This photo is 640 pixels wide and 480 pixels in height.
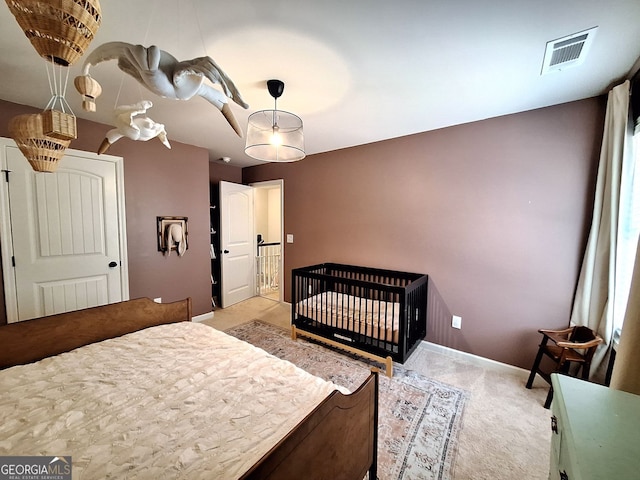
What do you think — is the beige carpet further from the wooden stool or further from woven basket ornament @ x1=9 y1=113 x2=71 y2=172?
woven basket ornament @ x1=9 y1=113 x2=71 y2=172

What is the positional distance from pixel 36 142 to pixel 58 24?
777 mm

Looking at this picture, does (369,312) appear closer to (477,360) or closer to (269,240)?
(477,360)

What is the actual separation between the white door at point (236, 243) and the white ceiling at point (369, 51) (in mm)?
1897

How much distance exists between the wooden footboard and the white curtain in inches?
73.6

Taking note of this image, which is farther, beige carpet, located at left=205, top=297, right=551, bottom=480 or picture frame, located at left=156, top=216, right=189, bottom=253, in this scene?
picture frame, located at left=156, top=216, right=189, bottom=253

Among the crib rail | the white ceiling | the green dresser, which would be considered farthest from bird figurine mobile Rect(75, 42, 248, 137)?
the crib rail

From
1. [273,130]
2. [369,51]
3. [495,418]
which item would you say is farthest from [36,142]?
[495,418]

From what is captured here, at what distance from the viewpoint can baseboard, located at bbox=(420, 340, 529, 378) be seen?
7.57 feet

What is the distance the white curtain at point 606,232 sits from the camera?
5.54 feet

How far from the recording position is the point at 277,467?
Answer: 72cm

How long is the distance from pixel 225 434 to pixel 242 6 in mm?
1883

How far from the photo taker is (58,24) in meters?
0.69

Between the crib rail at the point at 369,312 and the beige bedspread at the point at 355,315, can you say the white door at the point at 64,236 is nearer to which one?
the crib rail at the point at 369,312

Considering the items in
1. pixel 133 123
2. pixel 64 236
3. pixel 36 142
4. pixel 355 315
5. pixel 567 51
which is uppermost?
pixel 567 51
